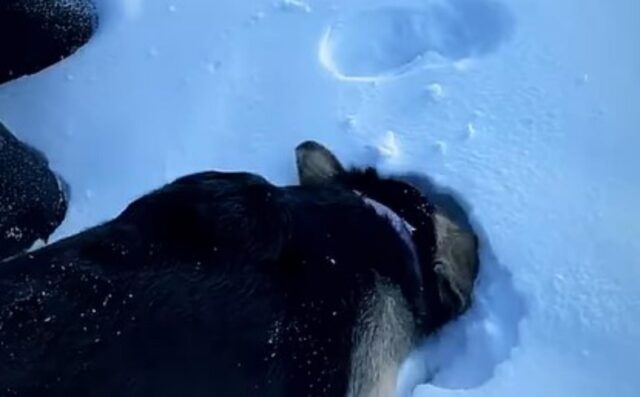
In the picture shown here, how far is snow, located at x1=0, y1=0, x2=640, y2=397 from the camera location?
2254mm

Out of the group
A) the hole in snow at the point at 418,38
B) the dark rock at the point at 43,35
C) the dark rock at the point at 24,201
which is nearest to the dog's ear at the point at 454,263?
the hole in snow at the point at 418,38

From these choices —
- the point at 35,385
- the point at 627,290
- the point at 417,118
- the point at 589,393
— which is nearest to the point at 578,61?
the point at 417,118

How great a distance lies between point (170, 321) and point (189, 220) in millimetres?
208

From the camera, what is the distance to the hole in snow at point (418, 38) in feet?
8.43

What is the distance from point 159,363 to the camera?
5.47 feet

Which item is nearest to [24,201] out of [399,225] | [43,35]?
[43,35]

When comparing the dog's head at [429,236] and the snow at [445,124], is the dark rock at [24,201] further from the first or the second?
the dog's head at [429,236]

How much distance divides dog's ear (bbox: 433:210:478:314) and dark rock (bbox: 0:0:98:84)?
0.90 meters

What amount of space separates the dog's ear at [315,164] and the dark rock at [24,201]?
1.60 ft

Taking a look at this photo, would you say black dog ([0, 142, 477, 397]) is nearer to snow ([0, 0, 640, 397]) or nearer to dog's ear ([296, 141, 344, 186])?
dog's ear ([296, 141, 344, 186])

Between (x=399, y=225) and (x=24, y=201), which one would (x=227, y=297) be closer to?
(x=399, y=225)

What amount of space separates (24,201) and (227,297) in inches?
34.8

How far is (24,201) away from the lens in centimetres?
254

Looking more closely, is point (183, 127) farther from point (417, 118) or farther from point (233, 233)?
point (233, 233)
